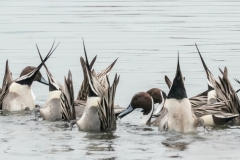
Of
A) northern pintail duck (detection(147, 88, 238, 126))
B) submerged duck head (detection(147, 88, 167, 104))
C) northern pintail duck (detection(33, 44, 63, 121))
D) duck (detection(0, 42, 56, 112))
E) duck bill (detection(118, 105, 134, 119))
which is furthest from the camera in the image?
duck (detection(0, 42, 56, 112))

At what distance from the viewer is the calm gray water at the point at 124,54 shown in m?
10.4

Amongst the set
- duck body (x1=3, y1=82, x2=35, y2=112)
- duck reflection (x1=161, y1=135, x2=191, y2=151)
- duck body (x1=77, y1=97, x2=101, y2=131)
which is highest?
duck body (x1=3, y1=82, x2=35, y2=112)

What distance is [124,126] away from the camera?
12.2 m

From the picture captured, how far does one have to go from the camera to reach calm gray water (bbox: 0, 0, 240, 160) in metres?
10.4

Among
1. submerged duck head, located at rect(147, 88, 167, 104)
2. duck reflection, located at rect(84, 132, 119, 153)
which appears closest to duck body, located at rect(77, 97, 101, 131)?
duck reflection, located at rect(84, 132, 119, 153)

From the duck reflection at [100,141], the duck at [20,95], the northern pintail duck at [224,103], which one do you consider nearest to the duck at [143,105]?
the northern pintail duck at [224,103]

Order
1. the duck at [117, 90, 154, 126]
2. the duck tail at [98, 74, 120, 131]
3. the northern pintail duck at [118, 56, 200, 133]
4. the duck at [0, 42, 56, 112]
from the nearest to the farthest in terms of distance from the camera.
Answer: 1. the northern pintail duck at [118, 56, 200, 133]
2. the duck tail at [98, 74, 120, 131]
3. the duck at [117, 90, 154, 126]
4. the duck at [0, 42, 56, 112]

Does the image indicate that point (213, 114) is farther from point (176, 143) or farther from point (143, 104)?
point (176, 143)

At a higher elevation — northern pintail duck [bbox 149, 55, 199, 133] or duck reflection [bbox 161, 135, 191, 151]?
northern pintail duck [bbox 149, 55, 199, 133]

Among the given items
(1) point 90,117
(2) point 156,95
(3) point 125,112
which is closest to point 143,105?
(3) point 125,112

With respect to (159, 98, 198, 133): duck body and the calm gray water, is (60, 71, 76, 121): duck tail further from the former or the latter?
(159, 98, 198, 133): duck body

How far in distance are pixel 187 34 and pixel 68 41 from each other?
3085mm

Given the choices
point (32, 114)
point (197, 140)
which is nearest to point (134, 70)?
point (32, 114)

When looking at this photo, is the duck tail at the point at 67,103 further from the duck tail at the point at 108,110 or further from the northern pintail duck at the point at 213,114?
the northern pintail duck at the point at 213,114
